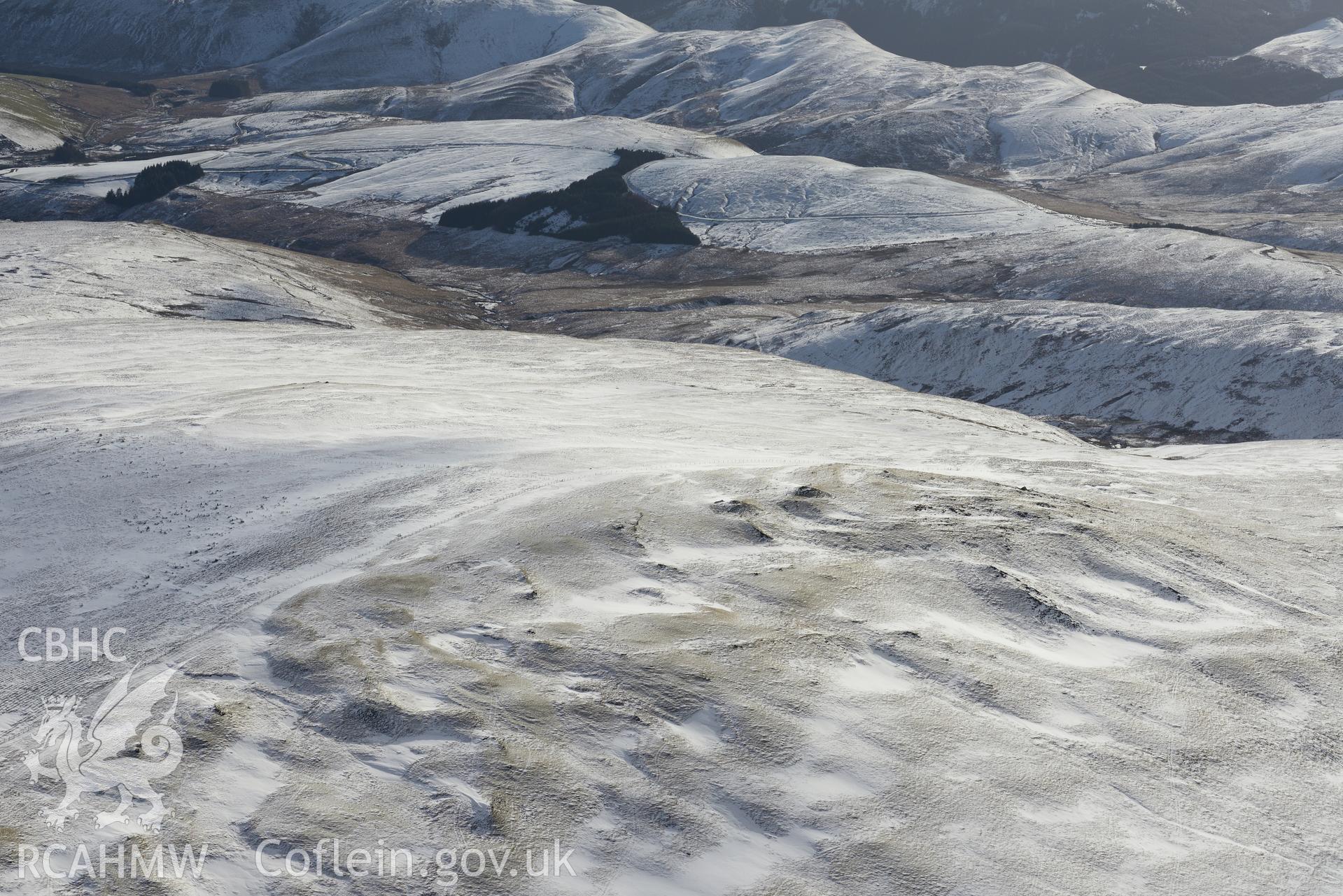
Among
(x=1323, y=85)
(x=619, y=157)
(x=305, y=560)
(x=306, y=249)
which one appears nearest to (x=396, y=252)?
(x=306, y=249)

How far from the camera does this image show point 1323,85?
117 m

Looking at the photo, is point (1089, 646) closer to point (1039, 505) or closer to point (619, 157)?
point (1039, 505)

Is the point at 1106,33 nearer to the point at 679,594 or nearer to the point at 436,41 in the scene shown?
the point at 436,41

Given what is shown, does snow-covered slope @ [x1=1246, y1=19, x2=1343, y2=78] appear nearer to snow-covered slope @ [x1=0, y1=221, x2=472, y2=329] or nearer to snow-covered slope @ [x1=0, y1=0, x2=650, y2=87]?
snow-covered slope @ [x1=0, y1=0, x2=650, y2=87]

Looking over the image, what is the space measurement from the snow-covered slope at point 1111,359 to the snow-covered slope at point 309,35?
11877 cm

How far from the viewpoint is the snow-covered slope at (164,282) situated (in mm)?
36750

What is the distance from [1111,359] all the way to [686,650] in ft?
89.6

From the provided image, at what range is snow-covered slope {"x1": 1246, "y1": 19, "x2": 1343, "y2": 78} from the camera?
403 feet

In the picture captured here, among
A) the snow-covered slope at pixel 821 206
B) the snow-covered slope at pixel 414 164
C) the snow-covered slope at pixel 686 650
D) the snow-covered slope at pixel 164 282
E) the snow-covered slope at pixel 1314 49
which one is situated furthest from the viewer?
the snow-covered slope at pixel 1314 49

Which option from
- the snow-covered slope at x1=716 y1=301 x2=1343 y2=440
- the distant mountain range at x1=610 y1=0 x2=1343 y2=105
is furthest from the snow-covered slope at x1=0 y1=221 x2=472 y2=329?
the distant mountain range at x1=610 y1=0 x2=1343 y2=105

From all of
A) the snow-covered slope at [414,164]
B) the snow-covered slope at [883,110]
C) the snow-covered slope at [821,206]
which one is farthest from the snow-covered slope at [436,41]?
the snow-covered slope at [821,206]

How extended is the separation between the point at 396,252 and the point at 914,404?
42399mm

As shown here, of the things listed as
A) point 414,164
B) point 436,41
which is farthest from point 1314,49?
point 414,164

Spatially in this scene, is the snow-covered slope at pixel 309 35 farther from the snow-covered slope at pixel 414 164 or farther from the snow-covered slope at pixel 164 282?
the snow-covered slope at pixel 164 282
